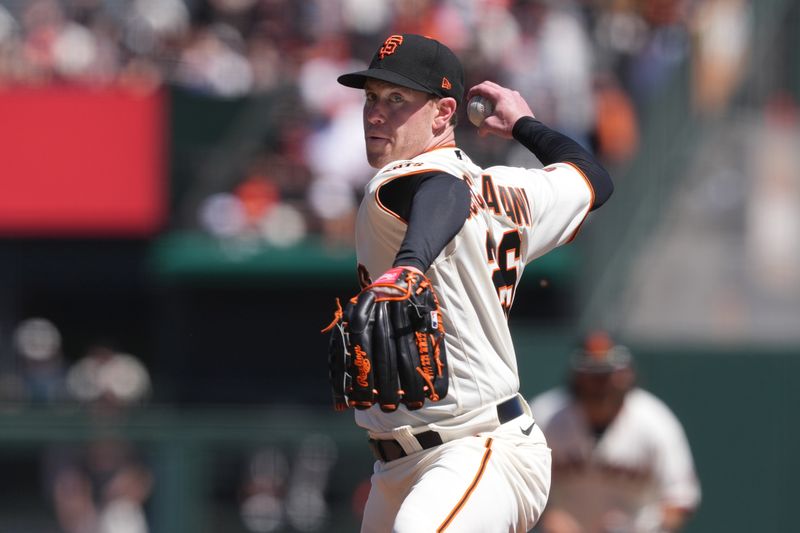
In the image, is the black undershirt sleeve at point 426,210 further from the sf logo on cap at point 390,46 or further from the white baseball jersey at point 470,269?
the sf logo on cap at point 390,46

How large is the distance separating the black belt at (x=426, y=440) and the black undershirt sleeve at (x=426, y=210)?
0.61 meters

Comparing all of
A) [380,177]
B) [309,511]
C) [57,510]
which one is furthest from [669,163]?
[380,177]

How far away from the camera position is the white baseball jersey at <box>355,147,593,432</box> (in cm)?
410

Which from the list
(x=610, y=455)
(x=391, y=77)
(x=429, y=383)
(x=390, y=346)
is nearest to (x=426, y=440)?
(x=429, y=383)

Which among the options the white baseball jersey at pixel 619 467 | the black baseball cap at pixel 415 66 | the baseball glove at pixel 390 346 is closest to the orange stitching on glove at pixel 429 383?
the baseball glove at pixel 390 346

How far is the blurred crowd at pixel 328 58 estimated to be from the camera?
41.0ft

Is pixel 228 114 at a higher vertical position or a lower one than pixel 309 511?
higher

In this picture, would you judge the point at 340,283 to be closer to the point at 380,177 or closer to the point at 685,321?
the point at 685,321

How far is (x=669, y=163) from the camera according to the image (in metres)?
12.6

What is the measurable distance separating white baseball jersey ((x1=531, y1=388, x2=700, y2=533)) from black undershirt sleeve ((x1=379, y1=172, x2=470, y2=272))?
11.7 ft

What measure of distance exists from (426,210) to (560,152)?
1014mm

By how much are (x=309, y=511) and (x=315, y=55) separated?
4.60 m

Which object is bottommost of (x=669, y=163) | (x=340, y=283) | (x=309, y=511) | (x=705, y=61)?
(x=309, y=511)

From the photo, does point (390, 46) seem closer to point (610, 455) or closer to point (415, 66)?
point (415, 66)
